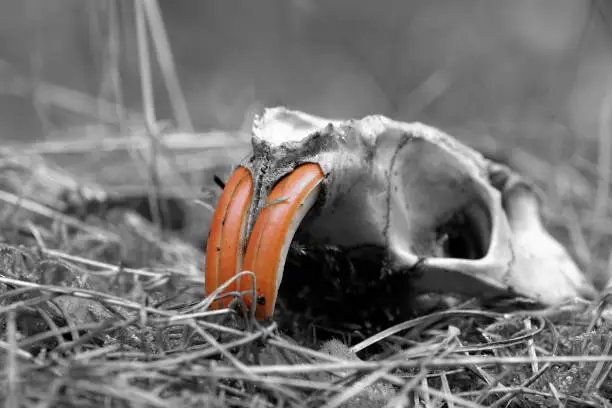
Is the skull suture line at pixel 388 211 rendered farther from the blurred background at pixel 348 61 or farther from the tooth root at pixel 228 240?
the blurred background at pixel 348 61

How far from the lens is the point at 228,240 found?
153cm

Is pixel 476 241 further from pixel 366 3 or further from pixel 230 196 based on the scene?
pixel 366 3

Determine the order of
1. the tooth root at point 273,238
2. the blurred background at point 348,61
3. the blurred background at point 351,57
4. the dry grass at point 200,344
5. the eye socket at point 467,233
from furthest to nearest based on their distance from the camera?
1. the blurred background at point 351,57
2. the blurred background at point 348,61
3. the eye socket at point 467,233
4. the tooth root at point 273,238
5. the dry grass at point 200,344

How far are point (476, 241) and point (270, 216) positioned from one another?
A: 96 cm

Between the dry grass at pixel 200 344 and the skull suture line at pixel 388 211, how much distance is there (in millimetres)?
100

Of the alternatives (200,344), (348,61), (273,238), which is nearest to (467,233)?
(273,238)

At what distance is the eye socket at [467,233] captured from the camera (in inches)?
83.9

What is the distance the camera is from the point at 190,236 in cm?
295

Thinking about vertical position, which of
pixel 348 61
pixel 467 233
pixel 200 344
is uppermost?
pixel 348 61

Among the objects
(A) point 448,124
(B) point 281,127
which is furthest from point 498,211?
(A) point 448,124

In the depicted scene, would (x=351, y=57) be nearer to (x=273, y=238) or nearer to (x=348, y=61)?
(x=348, y=61)

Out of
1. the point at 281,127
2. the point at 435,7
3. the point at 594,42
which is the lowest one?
the point at 281,127

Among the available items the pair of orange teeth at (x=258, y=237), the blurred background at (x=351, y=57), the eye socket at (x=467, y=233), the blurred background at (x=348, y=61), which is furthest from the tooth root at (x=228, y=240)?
the blurred background at (x=351, y=57)

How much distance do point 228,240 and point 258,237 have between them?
0.08m
